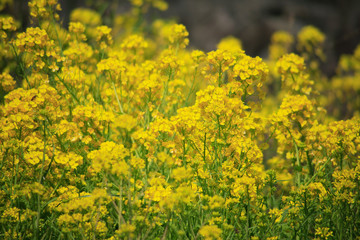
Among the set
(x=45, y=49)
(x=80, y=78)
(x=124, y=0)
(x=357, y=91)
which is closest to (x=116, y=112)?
(x=80, y=78)

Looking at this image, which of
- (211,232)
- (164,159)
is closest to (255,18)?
(164,159)

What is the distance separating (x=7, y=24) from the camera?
2.34 metres

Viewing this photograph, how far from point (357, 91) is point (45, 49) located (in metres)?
4.95

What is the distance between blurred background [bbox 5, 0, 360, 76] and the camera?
8500 millimetres

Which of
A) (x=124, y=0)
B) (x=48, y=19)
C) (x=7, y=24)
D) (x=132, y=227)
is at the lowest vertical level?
(x=132, y=227)

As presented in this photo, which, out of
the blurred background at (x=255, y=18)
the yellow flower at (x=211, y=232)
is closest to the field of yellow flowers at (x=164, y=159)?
the yellow flower at (x=211, y=232)

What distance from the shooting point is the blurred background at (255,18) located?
850 centimetres

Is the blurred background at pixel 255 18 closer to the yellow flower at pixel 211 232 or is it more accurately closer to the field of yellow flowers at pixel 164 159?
the field of yellow flowers at pixel 164 159

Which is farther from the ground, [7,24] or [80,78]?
[7,24]

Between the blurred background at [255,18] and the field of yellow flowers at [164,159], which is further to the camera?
the blurred background at [255,18]

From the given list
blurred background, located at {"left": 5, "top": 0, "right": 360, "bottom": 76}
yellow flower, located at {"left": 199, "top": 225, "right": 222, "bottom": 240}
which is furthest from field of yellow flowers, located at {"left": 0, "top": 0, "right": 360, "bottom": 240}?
blurred background, located at {"left": 5, "top": 0, "right": 360, "bottom": 76}

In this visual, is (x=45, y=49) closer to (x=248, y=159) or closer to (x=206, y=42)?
(x=248, y=159)

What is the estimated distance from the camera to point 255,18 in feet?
28.3

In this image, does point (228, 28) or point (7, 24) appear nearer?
point (7, 24)
